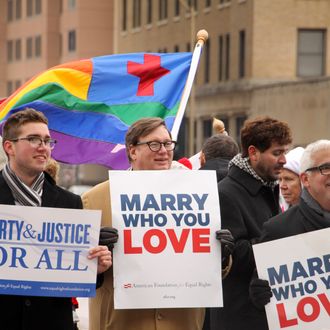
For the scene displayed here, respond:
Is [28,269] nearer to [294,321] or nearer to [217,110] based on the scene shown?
[294,321]

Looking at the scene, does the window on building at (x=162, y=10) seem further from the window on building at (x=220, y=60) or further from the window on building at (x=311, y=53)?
the window on building at (x=311, y=53)

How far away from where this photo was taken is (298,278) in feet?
24.9

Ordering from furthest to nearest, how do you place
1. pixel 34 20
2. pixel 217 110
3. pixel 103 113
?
pixel 34 20 → pixel 217 110 → pixel 103 113

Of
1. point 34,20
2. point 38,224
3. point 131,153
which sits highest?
point 34,20

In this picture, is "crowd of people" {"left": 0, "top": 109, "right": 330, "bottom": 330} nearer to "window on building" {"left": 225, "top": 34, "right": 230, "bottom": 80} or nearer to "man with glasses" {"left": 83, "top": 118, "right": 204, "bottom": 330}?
"man with glasses" {"left": 83, "top": 118, "right": 204, "bottom": 330}

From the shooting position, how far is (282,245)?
7559mm

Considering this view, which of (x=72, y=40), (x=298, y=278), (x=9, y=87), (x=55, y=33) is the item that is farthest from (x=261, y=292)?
(x=9, y=87)

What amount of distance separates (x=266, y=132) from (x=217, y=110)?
57.2 metres

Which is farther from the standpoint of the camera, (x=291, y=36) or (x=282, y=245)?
(x=291, y=36)

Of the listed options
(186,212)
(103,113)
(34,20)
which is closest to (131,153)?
(186,212)

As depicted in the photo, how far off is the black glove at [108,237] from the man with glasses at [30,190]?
0.11 m

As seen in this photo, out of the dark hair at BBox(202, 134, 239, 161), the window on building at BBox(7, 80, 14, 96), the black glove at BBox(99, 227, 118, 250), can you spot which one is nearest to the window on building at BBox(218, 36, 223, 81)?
the window on building at BBox(7, 80, 14, 96)

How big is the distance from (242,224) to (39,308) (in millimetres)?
1373

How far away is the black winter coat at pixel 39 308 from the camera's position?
748 centimetres
